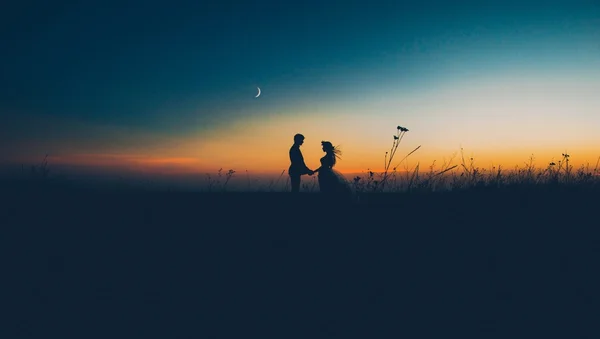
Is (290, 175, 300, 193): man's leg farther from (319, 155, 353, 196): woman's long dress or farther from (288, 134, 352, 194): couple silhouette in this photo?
(319, 155, 353, 196): woman's long dress

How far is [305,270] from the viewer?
4.04 m

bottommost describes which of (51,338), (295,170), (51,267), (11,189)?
(51,338)

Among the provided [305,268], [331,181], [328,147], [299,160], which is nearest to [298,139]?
[299,160]

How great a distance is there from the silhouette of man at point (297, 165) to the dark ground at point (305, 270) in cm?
212

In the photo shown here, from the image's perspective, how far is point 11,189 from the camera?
23.1 feet

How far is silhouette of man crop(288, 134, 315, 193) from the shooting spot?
8891 millimetres

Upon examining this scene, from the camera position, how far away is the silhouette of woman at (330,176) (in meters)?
7.81

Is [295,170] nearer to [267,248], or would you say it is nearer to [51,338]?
[267,248]

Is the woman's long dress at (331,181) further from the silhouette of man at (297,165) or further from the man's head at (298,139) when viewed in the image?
the man's head at (298,139)

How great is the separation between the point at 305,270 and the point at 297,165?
5145 mm

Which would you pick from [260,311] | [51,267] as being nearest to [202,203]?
[51,267]

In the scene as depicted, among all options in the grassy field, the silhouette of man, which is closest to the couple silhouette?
the silhouette of man

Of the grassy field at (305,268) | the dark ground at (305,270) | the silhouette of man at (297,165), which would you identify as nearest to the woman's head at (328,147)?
the silhouette of man at (297,165)

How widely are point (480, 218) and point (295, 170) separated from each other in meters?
4.33
